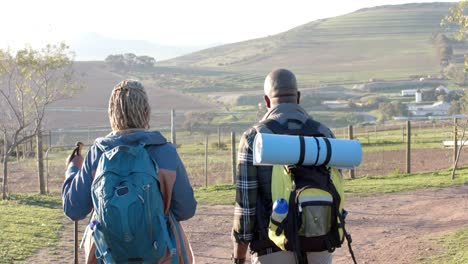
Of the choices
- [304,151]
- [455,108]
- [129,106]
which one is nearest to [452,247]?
[304,151]

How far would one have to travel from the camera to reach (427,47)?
5039 inches

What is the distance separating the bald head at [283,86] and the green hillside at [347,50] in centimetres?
9691

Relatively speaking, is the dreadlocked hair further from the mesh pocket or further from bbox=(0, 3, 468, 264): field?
A: bbox=(0, 3, 468, 264): field

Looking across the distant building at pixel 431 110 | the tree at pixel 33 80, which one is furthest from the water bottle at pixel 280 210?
the distant building at pixel 431 110

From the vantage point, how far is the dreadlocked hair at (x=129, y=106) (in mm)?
3533

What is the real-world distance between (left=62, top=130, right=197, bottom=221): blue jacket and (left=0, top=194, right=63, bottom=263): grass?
493cm

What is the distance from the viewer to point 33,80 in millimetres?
16469

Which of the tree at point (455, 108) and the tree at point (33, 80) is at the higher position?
the tree at point (33, 80)

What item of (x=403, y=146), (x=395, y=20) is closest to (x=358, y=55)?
(x=395, y=20)

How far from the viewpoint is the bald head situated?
3.83 metres

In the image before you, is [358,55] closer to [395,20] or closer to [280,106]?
[395,20]

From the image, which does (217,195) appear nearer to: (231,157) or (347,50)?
(231,157)

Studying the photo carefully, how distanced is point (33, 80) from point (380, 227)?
31.8 ft

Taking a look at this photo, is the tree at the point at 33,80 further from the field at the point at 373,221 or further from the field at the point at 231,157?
the field at the point at 373,221
